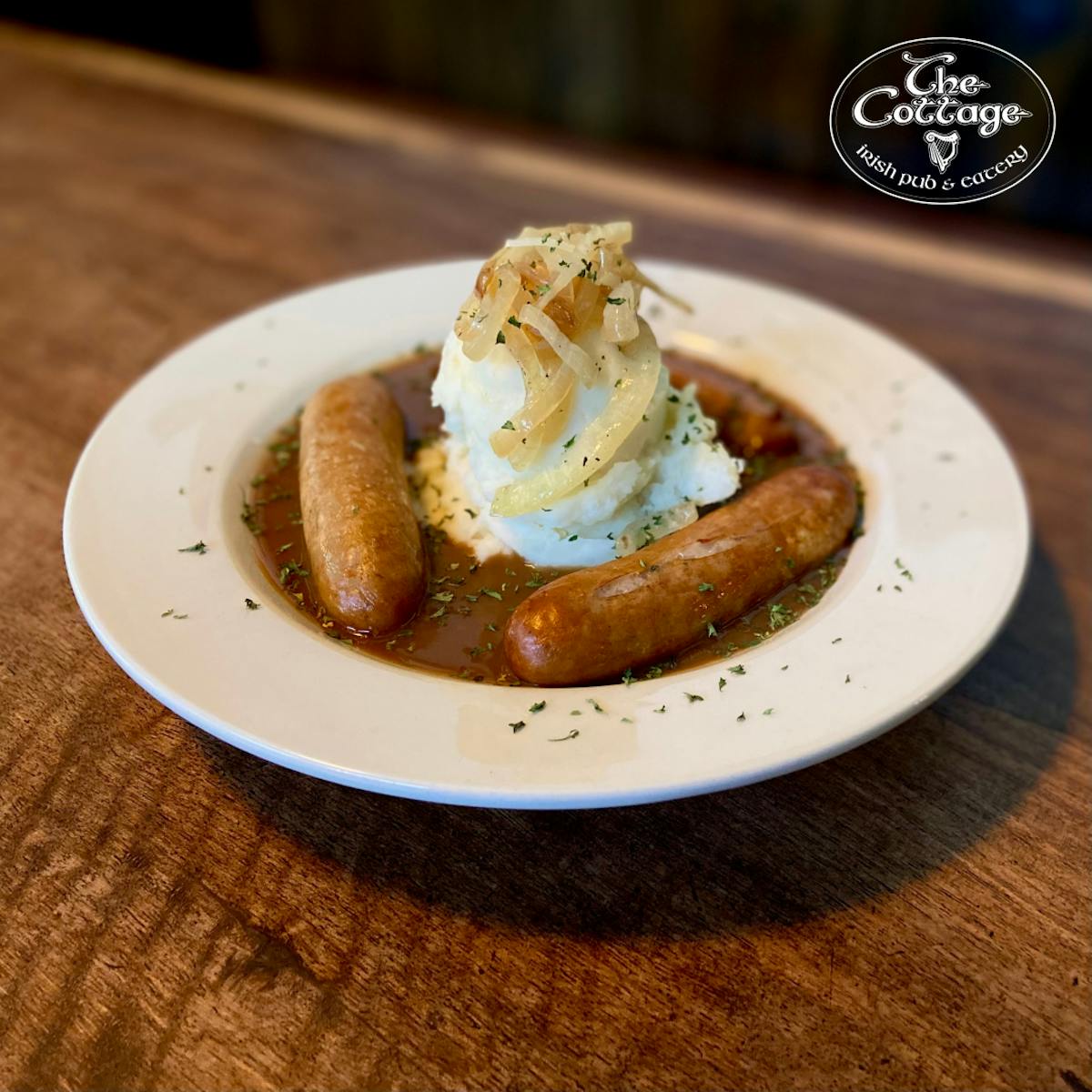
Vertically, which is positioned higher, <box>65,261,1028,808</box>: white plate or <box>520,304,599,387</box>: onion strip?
<box>520,304,599,387</box>: onion strip

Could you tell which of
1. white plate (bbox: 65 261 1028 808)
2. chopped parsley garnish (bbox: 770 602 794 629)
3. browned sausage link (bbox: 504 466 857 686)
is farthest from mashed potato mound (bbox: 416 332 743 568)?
white plate (bbox: 65 261 1028 808)

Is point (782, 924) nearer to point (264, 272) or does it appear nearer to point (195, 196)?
point (264, 272)

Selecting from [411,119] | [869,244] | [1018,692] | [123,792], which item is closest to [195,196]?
[411,119]

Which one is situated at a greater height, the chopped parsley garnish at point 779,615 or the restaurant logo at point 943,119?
the restaurant logo at point 943,119

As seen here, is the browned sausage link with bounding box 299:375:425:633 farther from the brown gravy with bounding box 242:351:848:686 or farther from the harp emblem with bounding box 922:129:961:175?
the harp emblem with bounding box 922:129:961:175

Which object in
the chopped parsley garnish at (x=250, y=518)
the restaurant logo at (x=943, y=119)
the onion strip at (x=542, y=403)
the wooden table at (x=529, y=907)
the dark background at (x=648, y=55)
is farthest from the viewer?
the dark background at (x=648, y=55)

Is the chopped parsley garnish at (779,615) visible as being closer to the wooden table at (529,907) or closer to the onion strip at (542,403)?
the wooden table at (529,907)

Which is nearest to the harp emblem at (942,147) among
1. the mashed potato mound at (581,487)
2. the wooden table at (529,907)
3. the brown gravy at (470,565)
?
the brown gravy at (470,565)
